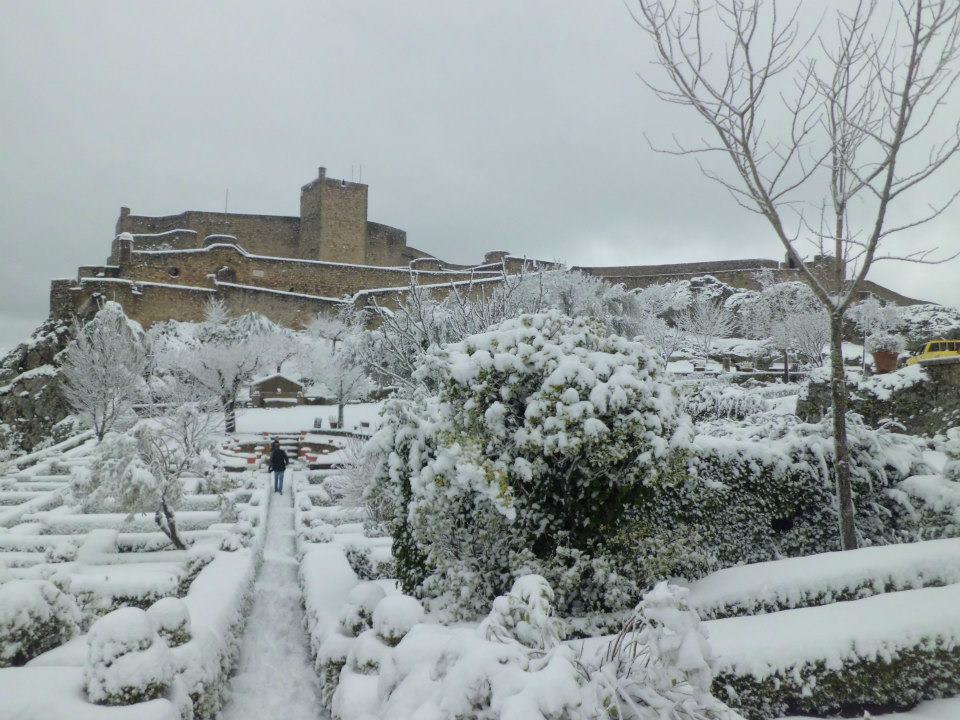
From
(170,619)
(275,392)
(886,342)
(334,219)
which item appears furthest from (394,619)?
(334,219)

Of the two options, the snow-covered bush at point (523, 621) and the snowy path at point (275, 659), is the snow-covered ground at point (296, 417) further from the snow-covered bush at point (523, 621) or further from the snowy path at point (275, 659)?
the snow-covered bush at point (523, 621)

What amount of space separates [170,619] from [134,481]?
5076mm

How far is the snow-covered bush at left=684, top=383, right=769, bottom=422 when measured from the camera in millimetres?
15211

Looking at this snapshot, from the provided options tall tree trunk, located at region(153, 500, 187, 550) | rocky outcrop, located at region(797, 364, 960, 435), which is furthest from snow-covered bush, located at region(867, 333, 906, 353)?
tall tree trunk, located at region(153, 500, 187, 550)

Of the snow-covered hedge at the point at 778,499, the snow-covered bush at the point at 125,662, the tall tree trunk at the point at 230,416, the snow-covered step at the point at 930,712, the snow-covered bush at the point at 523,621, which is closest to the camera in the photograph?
the snow-covered bush at the point at 523,621

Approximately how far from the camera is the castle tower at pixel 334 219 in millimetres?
50281

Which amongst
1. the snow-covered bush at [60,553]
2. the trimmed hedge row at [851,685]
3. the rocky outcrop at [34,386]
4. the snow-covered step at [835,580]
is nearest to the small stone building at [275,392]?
the rocky outcrop at [34,386]

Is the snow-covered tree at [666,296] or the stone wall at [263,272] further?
the snow-covered tree at [666,296]

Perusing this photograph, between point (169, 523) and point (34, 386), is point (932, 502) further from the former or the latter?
point (34, 386)

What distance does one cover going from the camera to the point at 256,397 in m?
29.3

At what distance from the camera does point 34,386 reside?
28141 mm

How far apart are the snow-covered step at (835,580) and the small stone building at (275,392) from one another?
26.9m

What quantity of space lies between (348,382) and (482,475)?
72.8ft

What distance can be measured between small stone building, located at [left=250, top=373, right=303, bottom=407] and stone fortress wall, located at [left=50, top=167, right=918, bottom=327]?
662 centimetres
